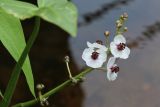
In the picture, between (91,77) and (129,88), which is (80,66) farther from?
(129,88)

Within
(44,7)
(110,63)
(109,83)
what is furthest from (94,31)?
(44,7)

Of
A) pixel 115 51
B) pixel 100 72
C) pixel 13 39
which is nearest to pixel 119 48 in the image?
pixel 115 51

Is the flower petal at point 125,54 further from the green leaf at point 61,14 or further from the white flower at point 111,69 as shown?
the green leaf at point 61,14

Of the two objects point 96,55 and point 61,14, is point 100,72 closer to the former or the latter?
point 96,55

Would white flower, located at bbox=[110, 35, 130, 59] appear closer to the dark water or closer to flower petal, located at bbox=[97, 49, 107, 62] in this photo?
flower petal, located at bbox=[97, 49, 107, 62]

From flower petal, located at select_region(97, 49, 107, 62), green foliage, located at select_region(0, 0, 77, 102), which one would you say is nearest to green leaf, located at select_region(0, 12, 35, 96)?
green foliage, located at select_region(0, 0, 77, 102)

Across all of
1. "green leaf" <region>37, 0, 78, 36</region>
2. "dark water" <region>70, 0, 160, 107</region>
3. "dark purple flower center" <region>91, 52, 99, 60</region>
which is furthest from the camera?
"dark water" <region>70, 0, 160, 107</region>
